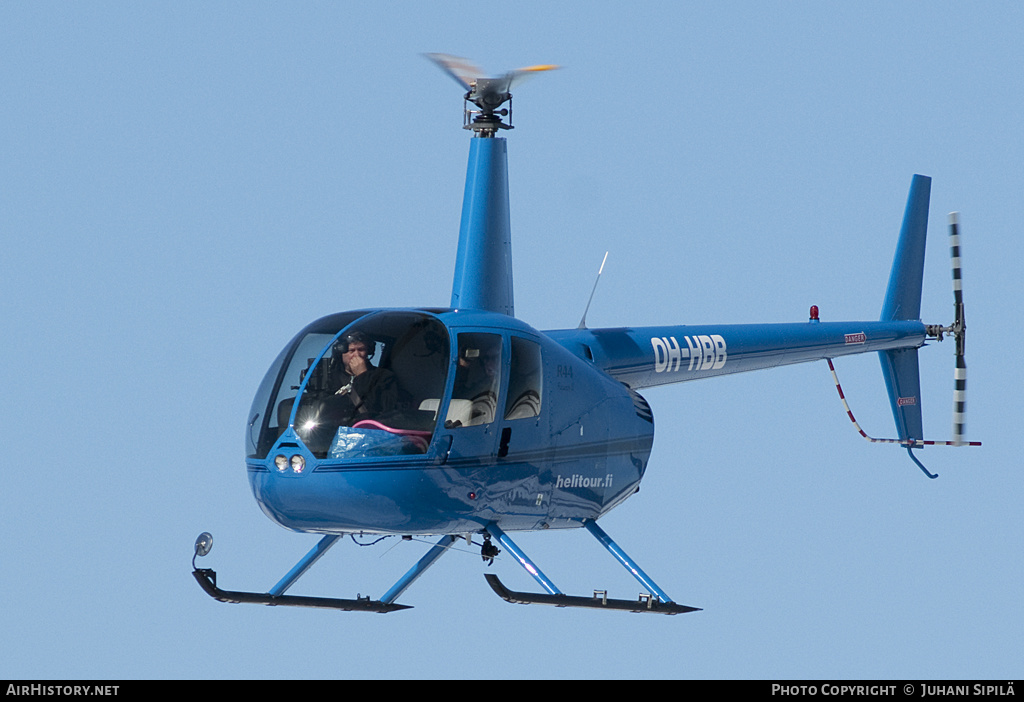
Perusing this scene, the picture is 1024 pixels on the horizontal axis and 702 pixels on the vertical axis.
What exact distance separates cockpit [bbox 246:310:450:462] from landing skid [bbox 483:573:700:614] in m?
1.63

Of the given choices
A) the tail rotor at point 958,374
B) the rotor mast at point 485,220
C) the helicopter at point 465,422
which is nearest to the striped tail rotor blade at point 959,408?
the tail rotor at point 958,374

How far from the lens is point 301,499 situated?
13258 mm

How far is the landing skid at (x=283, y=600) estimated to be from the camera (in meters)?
15.0

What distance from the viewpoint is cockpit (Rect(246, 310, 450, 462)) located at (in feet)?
43.4

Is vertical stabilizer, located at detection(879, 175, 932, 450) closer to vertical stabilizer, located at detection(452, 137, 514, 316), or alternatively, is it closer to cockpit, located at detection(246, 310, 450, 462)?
vertical stabilizer, located at detection(452, 137, 514, 316)

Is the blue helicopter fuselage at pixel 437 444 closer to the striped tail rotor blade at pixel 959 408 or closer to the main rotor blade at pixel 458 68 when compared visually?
the main rotor blade at pixel 458 68

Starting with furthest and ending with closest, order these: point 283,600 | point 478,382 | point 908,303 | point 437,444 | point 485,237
Answer: point 908,303, point 485,237, point 283,600, point 478,382, point 437,444

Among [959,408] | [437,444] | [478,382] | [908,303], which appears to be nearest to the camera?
[437,444]

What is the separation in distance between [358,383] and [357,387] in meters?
0.04

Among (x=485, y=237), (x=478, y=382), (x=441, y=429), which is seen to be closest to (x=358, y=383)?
(x=441, y=429)

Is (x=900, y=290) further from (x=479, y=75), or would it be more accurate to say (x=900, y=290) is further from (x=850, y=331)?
(x=479, y=75)

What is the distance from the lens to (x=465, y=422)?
13.7 meters

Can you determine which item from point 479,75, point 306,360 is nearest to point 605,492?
point 306,360

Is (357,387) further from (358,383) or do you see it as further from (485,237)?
(485,237)
